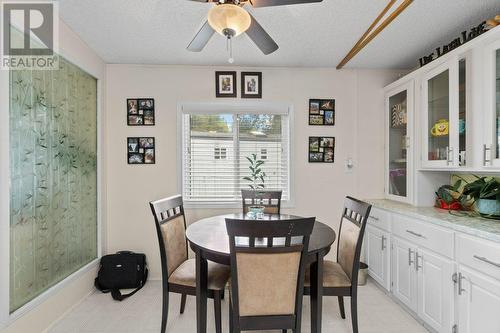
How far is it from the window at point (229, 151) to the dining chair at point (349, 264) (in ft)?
3.88

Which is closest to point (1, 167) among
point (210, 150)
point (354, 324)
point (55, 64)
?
point (55, 64)

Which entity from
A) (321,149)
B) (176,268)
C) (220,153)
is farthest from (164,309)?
(321,149)

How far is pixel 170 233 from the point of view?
6.57 feet

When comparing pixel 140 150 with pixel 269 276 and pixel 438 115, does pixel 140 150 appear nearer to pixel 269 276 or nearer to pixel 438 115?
pixel 269 276

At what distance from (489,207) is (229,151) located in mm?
2448

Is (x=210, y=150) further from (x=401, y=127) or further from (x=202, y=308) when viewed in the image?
(x=401, y=127)

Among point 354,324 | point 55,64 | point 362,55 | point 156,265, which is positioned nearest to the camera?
point 354,324

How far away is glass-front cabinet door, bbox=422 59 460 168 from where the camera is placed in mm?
2092

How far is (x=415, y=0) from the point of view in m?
1.89

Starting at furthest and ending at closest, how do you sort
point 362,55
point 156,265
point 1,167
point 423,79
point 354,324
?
point 156,265
point 362,55
point 423,79
point 354,324
point 1,167

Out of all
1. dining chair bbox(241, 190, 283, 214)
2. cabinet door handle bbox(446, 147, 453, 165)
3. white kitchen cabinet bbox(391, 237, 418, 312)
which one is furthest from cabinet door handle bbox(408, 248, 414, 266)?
dining chair bbox(241, 190, 283, 214)

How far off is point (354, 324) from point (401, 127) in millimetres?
2107

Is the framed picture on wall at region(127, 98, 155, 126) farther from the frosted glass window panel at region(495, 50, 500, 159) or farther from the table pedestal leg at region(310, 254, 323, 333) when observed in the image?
the frosted glass window panel at region(495, 50, 500, 159)

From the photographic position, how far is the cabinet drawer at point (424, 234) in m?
1.84
